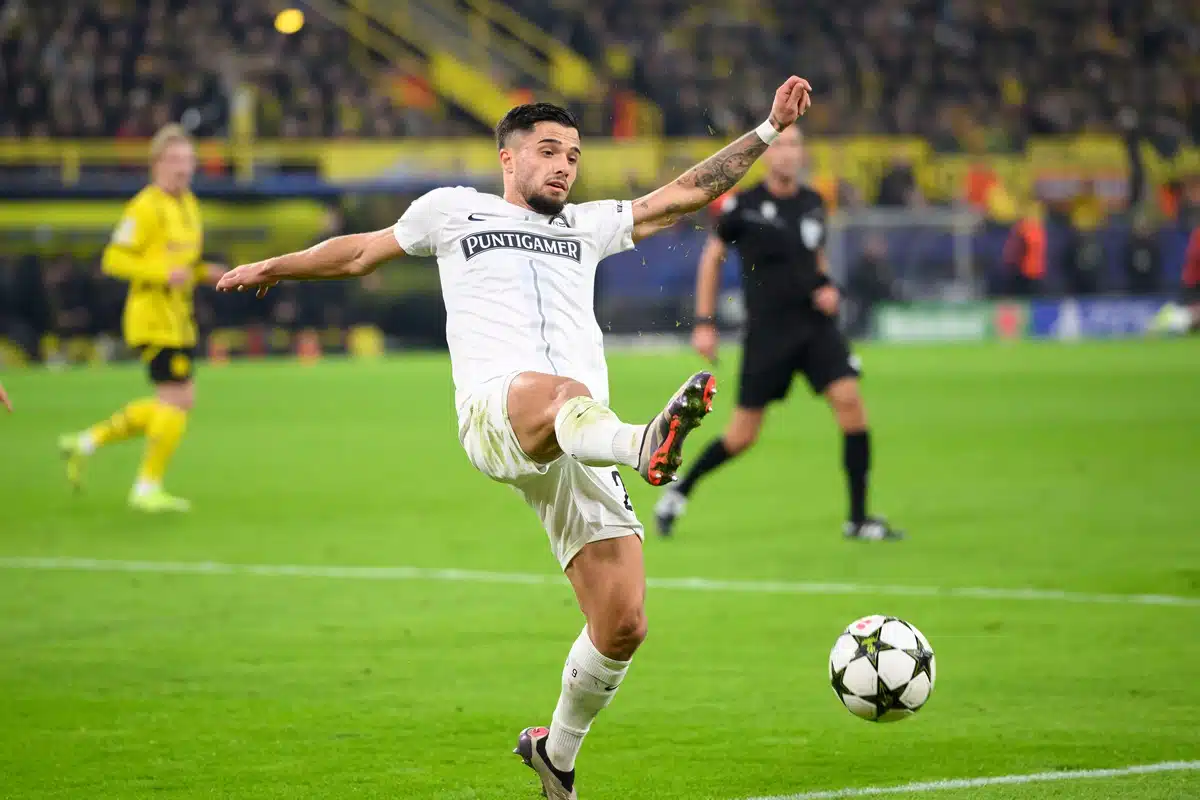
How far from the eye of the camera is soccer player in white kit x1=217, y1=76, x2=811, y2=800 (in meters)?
4.99

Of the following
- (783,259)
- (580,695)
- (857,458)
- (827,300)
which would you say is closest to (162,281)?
(783,259)

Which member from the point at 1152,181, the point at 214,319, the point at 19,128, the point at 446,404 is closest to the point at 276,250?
the point at 214,319

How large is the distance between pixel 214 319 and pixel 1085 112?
788 inches

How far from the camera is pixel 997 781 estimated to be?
529 cm

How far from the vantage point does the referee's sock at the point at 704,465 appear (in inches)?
426

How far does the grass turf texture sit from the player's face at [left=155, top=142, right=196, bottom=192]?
2383mm

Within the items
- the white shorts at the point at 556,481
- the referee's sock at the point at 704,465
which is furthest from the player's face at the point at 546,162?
the referee's sock at the point at 704,465

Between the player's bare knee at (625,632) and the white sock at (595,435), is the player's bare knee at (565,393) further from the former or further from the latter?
the player's bare knee at (625,632)

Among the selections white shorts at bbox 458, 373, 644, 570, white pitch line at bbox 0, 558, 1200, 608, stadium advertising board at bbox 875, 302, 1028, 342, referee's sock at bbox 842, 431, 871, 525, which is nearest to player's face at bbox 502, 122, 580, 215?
white shorts at bbox 458, 373, 644, 570

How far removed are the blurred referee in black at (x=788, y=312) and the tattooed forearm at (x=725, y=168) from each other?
14.9 feet

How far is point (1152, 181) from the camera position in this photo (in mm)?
35844

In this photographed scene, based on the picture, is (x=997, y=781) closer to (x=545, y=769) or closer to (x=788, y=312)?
(x=545, y=769)

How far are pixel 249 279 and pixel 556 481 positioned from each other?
1301mm

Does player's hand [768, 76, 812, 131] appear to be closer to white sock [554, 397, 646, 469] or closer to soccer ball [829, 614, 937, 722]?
white sock [554, 397, 646, 469]
